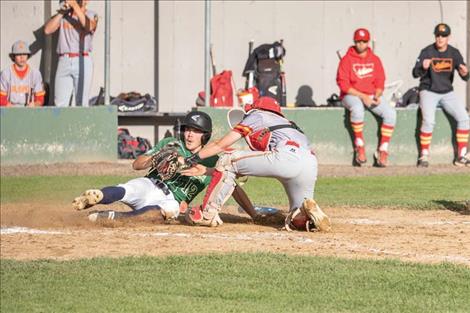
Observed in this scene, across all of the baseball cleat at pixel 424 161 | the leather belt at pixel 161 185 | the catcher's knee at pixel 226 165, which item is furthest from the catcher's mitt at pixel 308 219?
the baseball cleat at pixel 424 161

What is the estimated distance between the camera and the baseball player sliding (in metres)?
10.8

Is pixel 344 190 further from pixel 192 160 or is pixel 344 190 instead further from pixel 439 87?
pixel 192 160

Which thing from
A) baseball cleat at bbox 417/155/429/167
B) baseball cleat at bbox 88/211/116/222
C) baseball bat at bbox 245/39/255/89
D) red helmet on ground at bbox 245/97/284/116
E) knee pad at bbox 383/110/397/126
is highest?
baseball bat at bbox 245/39/255/89

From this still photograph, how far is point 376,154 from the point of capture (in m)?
18.6

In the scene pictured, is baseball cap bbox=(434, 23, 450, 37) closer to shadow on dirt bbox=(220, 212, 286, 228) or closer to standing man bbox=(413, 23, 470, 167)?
standing man bbox=(413, 23, 470, 167)


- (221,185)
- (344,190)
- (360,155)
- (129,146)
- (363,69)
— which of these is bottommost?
(344,190)

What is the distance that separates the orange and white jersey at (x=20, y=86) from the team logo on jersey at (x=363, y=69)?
4.87 meters

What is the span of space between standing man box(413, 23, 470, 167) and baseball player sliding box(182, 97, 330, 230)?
7.53 m

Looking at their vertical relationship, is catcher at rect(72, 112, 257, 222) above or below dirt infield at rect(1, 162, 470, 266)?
above

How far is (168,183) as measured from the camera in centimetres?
1167

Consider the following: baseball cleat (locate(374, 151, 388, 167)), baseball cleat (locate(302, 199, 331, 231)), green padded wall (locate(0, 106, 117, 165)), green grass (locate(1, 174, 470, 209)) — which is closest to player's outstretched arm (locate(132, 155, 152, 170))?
baseball cleat (locate(302, 199, 331, 231))

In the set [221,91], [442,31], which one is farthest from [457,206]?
[221,91]

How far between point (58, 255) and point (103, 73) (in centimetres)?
1068

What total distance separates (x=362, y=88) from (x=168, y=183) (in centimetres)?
720
